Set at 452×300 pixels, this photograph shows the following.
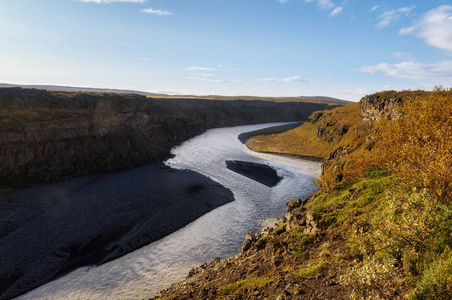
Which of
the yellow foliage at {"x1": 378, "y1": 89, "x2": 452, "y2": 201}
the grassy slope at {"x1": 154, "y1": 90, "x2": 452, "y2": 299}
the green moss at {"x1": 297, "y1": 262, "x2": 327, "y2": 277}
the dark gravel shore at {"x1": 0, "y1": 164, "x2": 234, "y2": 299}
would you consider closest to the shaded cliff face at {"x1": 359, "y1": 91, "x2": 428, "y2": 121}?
the yellow foliage at {"x1": 378, "y1": 89, "x2": 452, "y2": 201}

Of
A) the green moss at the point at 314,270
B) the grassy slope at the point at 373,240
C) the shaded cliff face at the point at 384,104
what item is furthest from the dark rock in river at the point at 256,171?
the green moss at the point at 314,270

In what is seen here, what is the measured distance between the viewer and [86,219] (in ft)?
104

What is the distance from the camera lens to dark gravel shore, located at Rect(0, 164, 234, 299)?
23781mm

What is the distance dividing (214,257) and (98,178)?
35040mm

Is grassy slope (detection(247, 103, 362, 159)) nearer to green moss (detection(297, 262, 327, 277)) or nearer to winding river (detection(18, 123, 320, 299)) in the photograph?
winding river (detection(18, 123, 320, 299))

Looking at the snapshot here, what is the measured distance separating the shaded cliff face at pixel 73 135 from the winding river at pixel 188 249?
90.7 feet

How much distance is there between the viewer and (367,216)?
47.4 feet

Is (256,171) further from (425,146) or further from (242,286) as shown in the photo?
(425,146)

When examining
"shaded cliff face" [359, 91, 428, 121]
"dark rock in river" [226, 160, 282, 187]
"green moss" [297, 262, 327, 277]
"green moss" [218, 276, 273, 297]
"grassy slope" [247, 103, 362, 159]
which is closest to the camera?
"green moss" [297, 262, 327, 277]

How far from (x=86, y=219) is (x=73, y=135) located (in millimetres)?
33344

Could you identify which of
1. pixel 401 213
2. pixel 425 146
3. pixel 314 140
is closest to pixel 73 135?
pixel 425 146

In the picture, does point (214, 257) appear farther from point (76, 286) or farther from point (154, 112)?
point (154, 112)

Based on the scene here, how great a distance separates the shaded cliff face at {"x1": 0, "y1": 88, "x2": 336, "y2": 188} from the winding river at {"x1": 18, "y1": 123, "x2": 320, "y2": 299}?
2764 centimetres

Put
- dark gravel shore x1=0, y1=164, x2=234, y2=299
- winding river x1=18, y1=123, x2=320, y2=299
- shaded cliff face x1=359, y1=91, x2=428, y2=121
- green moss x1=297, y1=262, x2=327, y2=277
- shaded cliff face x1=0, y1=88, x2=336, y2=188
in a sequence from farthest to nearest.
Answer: shaded cliff face x1=0, y1=88, x2=336, y2=188, shaded cliff face x1=359, y1=91, x2=428, y2=121, dark gravel shore x1=0, y1=164, x2=234, y2=299, winding river x1=18, y1=123, x2=320, y2=299, green moss x1=297, y1=262, x2=327, y2=277
